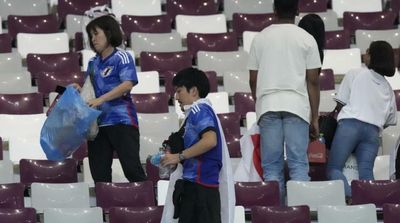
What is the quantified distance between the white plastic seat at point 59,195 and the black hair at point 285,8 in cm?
168

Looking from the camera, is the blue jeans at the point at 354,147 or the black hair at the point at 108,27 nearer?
the black hair at the point at 108,27

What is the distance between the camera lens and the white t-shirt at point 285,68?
31.3 ft

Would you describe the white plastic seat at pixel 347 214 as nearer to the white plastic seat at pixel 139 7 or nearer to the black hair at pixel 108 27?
the black hair at pixel 108 27

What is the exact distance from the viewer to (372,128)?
10125mm

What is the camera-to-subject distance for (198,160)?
8.34m

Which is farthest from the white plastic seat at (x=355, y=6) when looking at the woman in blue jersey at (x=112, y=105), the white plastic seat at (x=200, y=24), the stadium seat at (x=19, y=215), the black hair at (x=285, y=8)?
the stadium seat at (x=19, y=215)

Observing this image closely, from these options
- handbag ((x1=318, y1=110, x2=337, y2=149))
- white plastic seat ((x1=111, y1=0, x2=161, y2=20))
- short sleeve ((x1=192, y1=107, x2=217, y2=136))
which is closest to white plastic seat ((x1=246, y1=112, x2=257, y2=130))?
handbag ((x1=318, y1=110, x2=337, y2=149))

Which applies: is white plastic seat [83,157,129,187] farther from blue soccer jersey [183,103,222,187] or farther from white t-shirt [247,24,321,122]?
blue soccer jersey [183,103,222,187]

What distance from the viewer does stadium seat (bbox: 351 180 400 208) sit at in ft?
31.8

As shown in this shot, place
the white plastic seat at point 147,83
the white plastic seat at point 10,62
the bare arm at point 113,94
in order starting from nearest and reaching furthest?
the bare arm at point 113,94, the white plastic seat at point 147,83, the white plastic seat at point 10,62

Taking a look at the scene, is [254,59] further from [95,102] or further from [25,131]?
[25,131]

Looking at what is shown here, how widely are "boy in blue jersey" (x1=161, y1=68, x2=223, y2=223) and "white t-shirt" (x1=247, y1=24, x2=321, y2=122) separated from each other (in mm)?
1240

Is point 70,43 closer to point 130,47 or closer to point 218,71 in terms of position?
point 130,47

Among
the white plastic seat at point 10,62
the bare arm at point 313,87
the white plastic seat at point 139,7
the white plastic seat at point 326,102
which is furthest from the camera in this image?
Result: the white plastic seat at point 139,7
